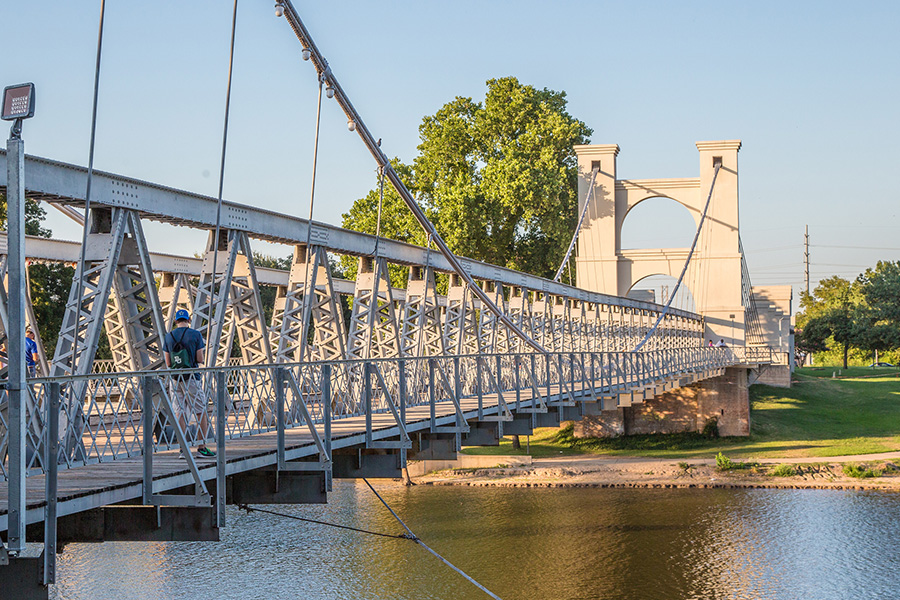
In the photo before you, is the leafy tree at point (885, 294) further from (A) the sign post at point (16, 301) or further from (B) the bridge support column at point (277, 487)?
(A) the sign post at point (16, 301)

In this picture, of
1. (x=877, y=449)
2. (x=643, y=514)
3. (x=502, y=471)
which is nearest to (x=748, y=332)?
(x=877, y=449)

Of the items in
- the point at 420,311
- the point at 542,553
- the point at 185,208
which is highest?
the point at 185,208

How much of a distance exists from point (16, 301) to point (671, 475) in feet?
86.0

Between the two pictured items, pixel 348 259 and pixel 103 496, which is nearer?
pixel 103 496

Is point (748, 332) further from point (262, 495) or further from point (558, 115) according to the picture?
point (262, 495)

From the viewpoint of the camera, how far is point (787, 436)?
3425 centimetres

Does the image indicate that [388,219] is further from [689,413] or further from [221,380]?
[221,380]

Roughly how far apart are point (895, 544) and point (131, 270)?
17.2 meters

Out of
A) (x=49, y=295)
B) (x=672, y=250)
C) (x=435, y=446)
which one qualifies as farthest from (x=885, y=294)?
(x=435, y=446)

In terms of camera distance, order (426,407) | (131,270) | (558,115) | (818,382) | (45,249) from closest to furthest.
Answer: (131,270)
(426,407)
(45,249)
(558,115)
(818,382)

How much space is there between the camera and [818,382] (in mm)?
44188

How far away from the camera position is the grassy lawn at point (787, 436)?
1271 inches

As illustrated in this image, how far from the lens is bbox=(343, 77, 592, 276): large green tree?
114 feet

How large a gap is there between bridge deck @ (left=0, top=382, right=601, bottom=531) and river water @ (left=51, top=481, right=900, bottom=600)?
26.2ft
